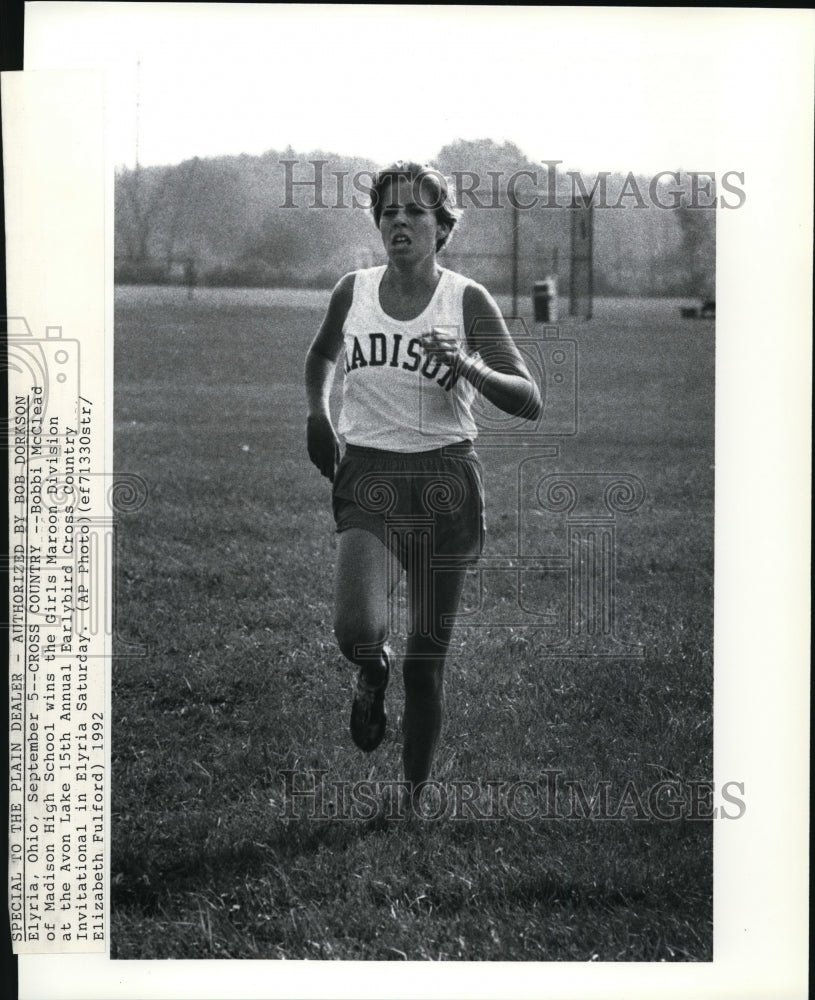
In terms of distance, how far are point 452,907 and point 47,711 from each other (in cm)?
133

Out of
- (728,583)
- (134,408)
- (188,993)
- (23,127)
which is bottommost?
(188,993)

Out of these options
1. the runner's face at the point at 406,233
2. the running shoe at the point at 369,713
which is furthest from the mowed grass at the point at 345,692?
the runner's face at the point at 406,233

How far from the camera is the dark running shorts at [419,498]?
13.6 ft

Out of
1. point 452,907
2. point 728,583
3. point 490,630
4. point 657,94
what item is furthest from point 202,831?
point 657,94

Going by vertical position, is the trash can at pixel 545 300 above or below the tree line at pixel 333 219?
below

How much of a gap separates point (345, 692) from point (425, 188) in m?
1.51

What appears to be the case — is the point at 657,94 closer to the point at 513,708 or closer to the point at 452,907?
the point at 513,708

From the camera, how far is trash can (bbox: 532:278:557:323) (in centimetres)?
417

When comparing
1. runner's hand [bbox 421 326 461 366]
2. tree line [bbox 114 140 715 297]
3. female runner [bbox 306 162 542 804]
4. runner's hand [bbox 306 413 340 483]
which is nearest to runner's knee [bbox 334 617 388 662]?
female runner [bbox 306 162 542 804]

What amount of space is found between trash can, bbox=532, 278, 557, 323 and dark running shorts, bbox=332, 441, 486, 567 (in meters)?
0.44

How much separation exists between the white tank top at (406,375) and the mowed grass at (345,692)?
0.16 meters

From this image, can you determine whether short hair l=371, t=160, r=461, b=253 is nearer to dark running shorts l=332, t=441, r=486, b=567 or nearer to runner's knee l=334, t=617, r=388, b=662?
dark running shorts l=332, t=441, r=486, b=567

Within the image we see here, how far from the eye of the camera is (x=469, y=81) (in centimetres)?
410

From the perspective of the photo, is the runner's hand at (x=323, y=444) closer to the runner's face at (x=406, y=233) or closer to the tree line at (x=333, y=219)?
the tree line at (x=333, y=219)
